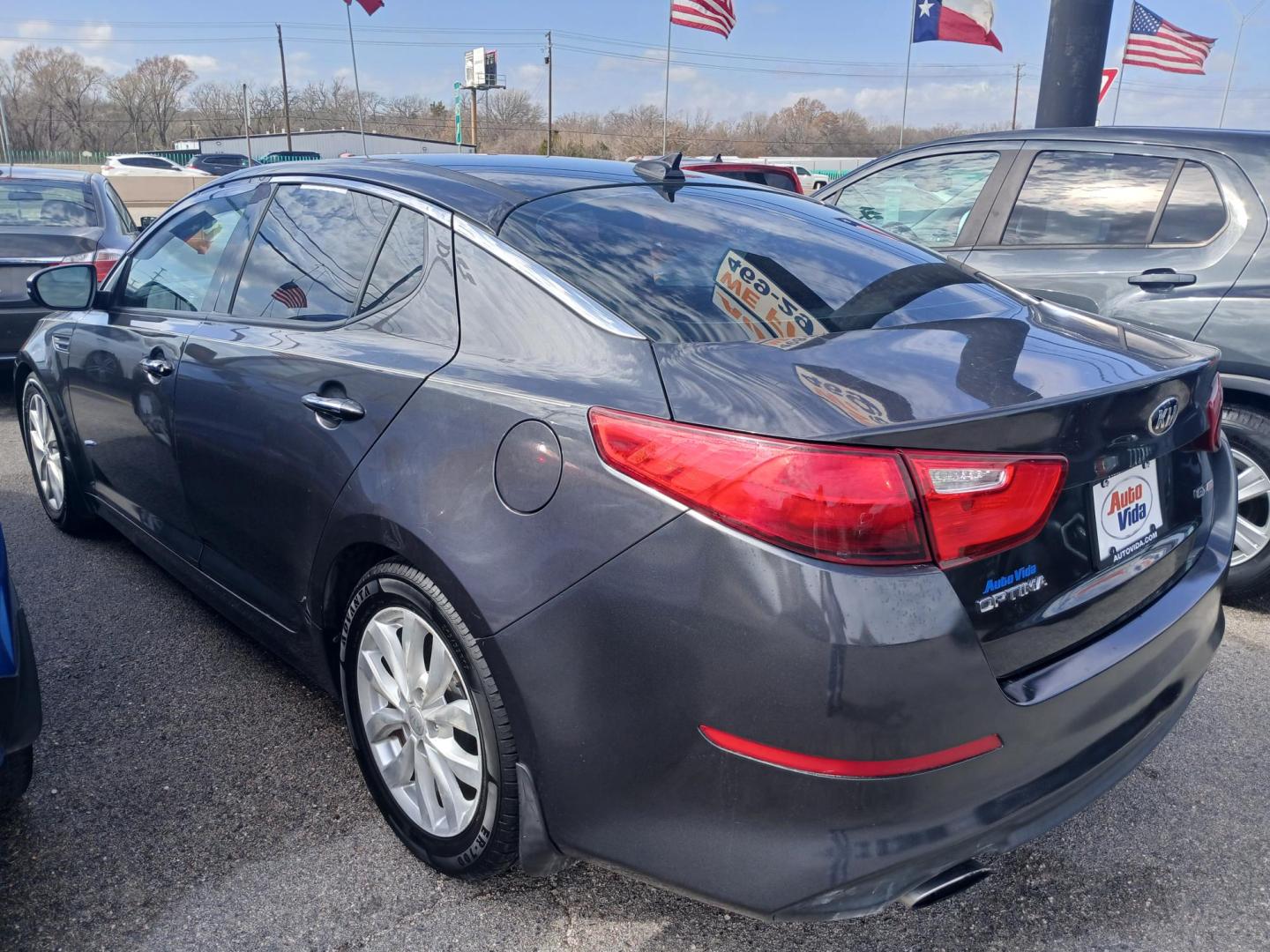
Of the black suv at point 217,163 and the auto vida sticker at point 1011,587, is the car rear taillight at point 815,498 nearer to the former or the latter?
the auto vida sticker at point 1011,587

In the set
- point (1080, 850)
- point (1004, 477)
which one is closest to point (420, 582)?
point (1004, 477)

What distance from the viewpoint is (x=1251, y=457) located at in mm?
3668

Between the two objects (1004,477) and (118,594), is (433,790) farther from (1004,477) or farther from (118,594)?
(118,594)

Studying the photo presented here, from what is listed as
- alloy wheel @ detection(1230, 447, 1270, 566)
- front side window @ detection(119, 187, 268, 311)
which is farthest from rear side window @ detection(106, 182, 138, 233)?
alloy wheel @ detection(1230, 447, 1270, 566)

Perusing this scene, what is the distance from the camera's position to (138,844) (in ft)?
7.78

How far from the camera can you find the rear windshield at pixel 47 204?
718 centimetres

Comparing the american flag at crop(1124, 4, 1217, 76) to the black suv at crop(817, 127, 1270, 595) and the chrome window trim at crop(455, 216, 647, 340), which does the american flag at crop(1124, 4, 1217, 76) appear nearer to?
the black suv at crop(817, 127, 1270, 595)

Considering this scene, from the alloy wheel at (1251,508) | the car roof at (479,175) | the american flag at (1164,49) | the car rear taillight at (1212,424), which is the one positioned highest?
the american flag at (1164,49)

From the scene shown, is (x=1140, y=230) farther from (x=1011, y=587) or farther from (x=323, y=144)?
(x=323, y=144)

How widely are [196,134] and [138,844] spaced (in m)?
101

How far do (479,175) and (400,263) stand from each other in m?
0.33

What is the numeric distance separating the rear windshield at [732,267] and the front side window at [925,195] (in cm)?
200

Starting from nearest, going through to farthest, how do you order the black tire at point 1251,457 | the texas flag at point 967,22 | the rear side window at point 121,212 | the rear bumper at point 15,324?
the black tire at point 1251,457
the rear bumper at point 15,324
the rear side window at point 121,212
the texas flag at point 967,22

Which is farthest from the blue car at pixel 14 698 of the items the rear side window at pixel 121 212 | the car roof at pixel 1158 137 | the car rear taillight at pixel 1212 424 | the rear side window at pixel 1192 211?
the rear side window at pixel 121 212
